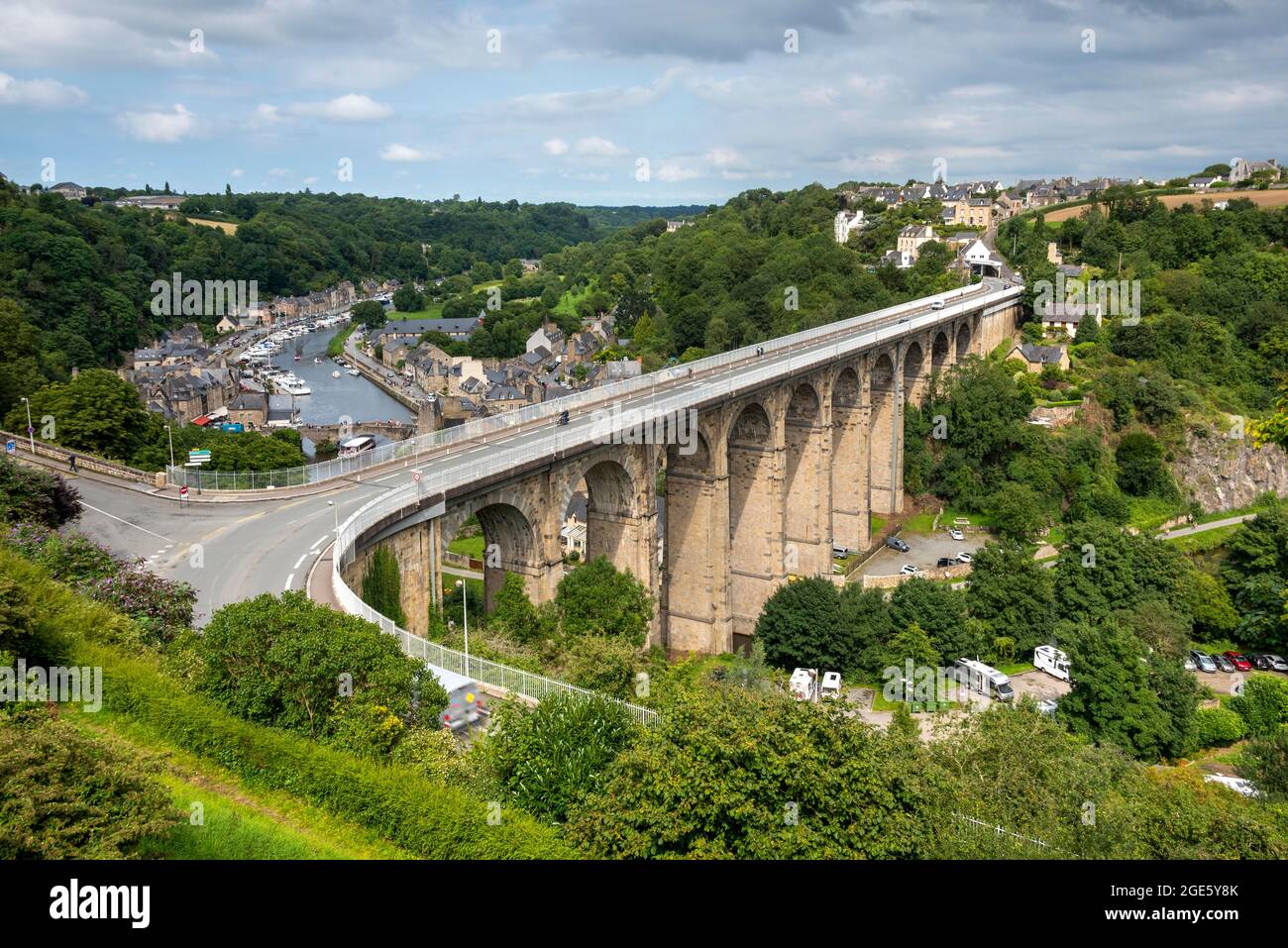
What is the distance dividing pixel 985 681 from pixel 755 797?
28.4m

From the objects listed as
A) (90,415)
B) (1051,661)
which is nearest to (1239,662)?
(1051,661)

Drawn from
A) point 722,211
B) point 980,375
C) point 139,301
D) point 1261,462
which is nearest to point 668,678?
point 980,375

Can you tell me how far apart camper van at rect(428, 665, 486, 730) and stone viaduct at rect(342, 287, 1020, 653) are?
15.5 ft

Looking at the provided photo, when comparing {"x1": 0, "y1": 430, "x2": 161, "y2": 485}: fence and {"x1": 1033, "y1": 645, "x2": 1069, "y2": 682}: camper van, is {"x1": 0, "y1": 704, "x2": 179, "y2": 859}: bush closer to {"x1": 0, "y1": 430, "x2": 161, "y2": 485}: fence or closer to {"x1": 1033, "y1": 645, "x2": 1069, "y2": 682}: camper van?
{"x1": 0, "y1": 430, "x2": 161, "y2": 485}: fence

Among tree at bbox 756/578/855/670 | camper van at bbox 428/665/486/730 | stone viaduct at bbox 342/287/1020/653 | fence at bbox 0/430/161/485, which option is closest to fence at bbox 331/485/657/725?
camper van at bbox 428/665/486/730

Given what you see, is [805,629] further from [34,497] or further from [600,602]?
[34,497]

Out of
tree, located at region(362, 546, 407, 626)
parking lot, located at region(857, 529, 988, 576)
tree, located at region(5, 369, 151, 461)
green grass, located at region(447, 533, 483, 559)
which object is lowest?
green grass, located at region(447, 533, 483, 559)

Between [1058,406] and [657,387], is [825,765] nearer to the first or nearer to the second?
[657,387]

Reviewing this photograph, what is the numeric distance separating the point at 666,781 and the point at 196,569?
1505cm

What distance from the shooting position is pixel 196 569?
75.6ft

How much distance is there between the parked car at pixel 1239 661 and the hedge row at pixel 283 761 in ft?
137

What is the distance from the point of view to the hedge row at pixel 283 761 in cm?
1323

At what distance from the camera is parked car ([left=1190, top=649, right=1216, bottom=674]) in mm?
43656

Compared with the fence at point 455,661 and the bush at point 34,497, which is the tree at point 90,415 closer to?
the bush at point 34,497
